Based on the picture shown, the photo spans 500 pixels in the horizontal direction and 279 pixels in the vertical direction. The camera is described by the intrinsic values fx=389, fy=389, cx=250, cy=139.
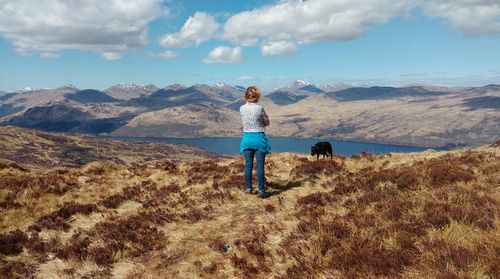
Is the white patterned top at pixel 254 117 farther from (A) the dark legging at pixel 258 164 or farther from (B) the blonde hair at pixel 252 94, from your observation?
(A) the dark legging at pixel 258 164

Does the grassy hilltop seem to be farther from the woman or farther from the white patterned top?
the white patterned top

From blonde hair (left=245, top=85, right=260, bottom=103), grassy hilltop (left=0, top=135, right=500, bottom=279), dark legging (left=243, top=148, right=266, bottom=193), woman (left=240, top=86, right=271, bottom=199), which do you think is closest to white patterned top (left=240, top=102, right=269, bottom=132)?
woman (left=240, top=86, right=271, bottom=199)

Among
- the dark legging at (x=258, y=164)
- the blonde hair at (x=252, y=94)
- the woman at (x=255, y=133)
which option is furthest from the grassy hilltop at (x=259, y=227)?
the blonde hair at (x=252, y=94)

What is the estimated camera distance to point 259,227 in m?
10.4

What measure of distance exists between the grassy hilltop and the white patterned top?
255 centimetres

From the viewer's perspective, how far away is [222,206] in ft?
44.5

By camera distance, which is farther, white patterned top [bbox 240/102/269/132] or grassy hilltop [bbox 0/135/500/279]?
white patterned top [bbox 240/102/269/132]

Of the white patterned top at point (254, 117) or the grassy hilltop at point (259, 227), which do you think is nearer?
the grassy hilltop at point (259, 227)

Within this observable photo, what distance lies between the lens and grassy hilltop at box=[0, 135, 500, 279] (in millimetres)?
6949

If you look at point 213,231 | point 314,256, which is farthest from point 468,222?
point 213,231

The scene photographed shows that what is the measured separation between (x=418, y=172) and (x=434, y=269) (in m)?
9.24

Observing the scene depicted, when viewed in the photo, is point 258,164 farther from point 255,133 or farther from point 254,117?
point 254,117

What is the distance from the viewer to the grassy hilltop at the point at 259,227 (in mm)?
6949

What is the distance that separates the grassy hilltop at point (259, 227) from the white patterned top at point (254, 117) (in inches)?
101
